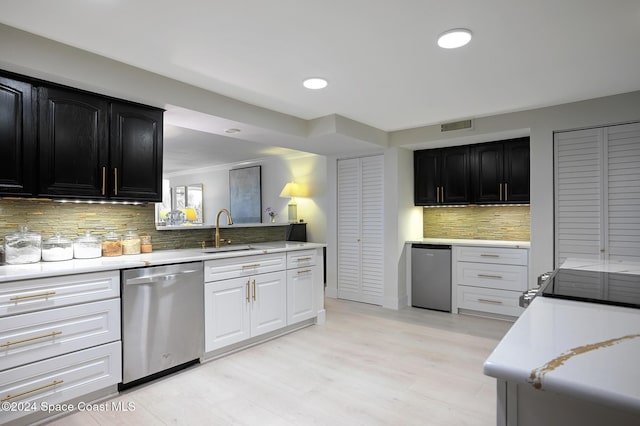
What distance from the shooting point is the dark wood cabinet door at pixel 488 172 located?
4.21 meters

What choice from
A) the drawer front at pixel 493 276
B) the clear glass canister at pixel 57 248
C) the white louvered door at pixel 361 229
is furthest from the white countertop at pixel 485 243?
the clear glass canister at pixel 57 248

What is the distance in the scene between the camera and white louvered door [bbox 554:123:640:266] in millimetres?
3215

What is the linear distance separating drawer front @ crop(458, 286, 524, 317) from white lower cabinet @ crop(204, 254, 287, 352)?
2270 millimetres

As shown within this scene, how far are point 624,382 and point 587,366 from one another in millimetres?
74

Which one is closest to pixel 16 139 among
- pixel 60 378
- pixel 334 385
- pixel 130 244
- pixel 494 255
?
pixel 130 244

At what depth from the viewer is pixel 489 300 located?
162 inches

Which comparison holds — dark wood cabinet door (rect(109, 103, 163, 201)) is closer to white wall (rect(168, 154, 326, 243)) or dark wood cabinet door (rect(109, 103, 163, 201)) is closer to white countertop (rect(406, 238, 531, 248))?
white countertop (rect(406, 238, 531, 248))

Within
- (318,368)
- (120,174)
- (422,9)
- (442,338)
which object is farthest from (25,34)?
(442,338)

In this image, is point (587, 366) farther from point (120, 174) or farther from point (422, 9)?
point (120, 174)

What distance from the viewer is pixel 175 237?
3.29m

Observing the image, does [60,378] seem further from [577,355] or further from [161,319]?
[577,355]

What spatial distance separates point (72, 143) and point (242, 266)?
5.14ft

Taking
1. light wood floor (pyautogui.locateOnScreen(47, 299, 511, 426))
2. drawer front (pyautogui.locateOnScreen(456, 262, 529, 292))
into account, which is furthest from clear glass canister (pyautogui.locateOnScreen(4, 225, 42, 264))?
drawer front (pyautogui.locateOnScreen(456, 262, 529, 292))

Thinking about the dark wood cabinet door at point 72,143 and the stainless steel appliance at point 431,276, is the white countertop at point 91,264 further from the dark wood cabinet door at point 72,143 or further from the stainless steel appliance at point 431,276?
the stainless steel appliance at point 431,276
